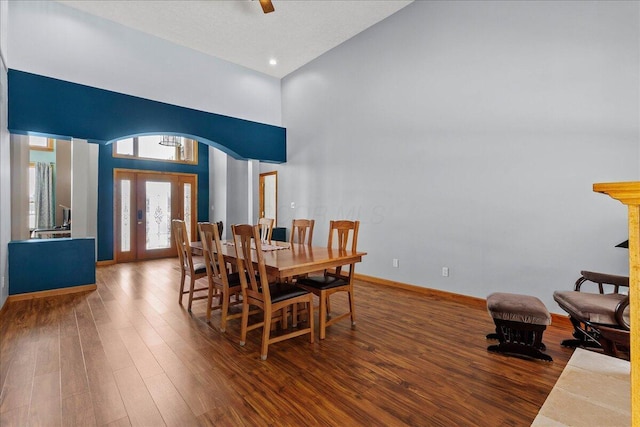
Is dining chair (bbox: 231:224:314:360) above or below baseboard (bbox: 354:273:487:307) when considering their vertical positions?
above

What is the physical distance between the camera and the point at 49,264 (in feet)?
13.5

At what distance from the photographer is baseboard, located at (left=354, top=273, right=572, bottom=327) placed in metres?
3.15

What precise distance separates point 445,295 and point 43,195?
27.9 ft

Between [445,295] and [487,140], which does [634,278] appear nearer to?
[487,140]

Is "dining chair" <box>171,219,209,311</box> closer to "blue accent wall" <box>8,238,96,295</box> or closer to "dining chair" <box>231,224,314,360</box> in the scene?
"dining chair" <box>231,224,314,360</box>

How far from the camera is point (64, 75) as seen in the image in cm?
426

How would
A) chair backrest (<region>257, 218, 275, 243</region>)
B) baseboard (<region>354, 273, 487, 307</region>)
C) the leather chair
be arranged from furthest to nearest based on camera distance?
chair backrest (<region>257, 218, 275, 243</region>), baseboard (<region>354, 273, 487, 307</region>), the leather chair

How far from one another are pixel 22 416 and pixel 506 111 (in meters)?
4.88

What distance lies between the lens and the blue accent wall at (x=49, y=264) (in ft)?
12.8

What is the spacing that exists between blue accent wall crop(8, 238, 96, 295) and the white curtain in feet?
11.7

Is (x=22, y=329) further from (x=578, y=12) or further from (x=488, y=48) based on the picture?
(x=578, y=12)

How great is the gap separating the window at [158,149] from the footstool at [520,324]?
20.3ft

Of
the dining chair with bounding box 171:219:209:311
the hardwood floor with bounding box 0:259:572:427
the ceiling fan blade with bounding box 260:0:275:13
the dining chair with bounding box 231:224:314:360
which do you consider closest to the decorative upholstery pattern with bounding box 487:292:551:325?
the hardwood floor with bounding box 0:259:572:427

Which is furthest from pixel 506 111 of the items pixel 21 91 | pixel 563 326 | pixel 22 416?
pixel 21 91
